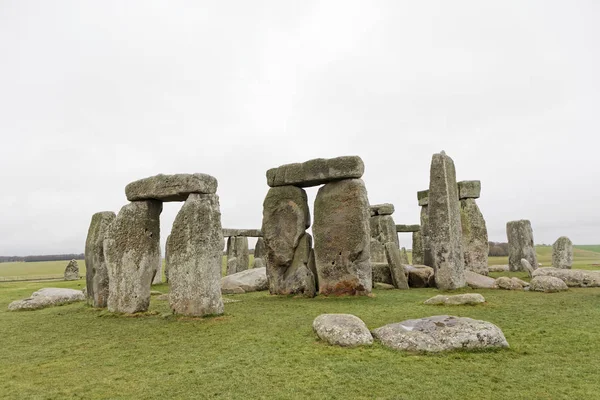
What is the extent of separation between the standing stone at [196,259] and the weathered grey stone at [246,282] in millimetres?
5382

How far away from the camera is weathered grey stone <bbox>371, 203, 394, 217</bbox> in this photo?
825 inches

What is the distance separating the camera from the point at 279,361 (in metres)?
5.04

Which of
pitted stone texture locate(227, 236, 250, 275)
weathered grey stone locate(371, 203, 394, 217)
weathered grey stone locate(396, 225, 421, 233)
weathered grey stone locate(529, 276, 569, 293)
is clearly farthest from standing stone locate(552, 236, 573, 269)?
pitted stone texture locate(227, 236, 250, 275)

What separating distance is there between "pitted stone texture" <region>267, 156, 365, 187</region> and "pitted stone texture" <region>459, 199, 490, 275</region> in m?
8.20

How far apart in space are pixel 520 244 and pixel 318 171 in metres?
12.0

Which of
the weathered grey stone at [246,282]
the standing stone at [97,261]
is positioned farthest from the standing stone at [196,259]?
the weathered grey stone at [246,282]

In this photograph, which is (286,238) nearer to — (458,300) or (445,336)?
(458,300)

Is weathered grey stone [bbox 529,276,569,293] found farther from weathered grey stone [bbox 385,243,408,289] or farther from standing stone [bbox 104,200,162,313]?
standing stone [bbox 104,200,162,313]

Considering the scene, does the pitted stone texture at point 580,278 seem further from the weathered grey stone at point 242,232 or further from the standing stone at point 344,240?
the weathered grey stone at point 242,232

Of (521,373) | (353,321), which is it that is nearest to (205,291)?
(353,321)

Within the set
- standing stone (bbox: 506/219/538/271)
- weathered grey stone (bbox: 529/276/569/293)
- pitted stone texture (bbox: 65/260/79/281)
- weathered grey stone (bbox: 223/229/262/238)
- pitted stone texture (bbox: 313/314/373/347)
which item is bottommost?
pitted stone texture (bbox: 65/260/79/281)

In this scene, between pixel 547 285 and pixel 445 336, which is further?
pixel 547 285

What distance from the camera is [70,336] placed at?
7133 millimetres

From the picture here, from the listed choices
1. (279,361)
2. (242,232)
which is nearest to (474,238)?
(242,232)
